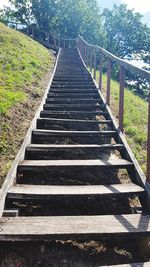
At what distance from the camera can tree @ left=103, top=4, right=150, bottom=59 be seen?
4891 cm

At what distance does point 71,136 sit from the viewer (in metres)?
5.91

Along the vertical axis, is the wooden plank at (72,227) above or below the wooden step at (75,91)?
below

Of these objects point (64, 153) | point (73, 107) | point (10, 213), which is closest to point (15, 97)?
point (73, 107)

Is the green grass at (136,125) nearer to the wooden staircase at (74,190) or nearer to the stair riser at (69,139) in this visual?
the wooden staircase at (74,190)

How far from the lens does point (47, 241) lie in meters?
3.47

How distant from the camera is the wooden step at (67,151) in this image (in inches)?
206

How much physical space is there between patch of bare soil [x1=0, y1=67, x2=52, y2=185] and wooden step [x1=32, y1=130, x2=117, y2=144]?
331 mm

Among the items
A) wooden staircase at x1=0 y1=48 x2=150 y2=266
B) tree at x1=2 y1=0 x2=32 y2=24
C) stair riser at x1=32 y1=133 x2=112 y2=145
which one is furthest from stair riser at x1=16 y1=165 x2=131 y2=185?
tree at x1=2 y1=0 x2=32 y2=24

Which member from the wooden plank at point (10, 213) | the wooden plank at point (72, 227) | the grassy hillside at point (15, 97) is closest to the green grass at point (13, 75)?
the grassy hillside at point (15, 97)

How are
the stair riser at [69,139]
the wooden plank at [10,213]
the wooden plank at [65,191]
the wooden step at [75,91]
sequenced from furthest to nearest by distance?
the wooden step at [75,91]
the stair riser at [69,139]
the wooden plank at [65,191]
the wooden plank at [10,213]

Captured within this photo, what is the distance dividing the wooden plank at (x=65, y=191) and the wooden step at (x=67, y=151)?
1.12m

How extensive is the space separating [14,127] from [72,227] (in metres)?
3.43

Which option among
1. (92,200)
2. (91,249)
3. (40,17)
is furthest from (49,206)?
(40,17)

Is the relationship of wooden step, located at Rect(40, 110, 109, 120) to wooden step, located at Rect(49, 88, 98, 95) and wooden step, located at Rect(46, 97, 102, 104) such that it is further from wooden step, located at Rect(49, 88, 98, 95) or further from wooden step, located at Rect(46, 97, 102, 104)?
wooden step, located at Rect(49, 88, 98, 95)
